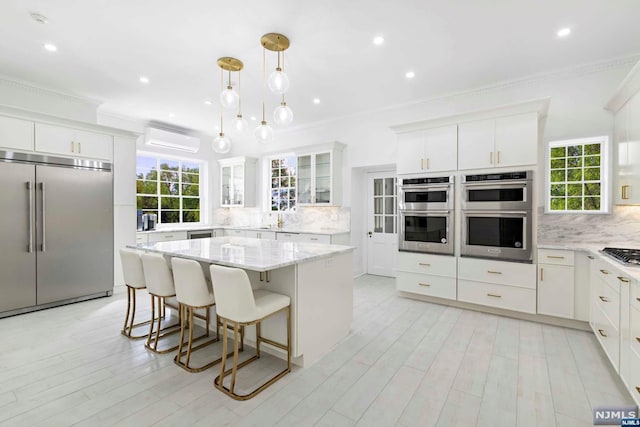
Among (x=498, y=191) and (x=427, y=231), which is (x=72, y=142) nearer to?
(x=427, y=231)

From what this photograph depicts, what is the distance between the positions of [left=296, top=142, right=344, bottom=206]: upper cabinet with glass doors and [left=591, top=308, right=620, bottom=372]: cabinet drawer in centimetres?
378

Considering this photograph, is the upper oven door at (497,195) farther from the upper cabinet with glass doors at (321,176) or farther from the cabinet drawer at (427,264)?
the upper cabinet with glass doors at (321,176)

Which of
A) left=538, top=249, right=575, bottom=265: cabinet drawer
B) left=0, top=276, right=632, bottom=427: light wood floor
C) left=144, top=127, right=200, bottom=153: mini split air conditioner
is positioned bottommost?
left=0, top=276, right=632, bottom=427: light wood floor

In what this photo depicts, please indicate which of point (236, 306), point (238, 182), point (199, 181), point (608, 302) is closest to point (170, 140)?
point (199, 181)

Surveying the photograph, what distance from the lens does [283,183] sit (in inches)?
254

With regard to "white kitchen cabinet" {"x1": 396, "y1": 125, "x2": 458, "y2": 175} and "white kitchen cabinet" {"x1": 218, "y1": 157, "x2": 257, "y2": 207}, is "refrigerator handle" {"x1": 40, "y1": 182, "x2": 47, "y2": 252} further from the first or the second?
"white kitchen cabinet" {"x1": 396, "y1": 125, "x2": 458, "y2": 175}

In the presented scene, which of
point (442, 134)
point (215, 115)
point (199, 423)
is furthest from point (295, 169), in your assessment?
point (199, 423)

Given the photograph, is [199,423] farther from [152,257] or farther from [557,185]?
[557,185]

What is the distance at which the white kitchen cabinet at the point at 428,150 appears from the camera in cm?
390

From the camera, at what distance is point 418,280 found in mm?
4145

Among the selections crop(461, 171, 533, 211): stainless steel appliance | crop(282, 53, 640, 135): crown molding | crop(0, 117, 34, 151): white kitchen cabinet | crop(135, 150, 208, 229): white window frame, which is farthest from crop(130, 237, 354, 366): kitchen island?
crop(135, 150, 208, 229): white window frame

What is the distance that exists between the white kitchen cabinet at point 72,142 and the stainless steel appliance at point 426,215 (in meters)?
4.49

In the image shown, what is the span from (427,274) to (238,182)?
462 cm

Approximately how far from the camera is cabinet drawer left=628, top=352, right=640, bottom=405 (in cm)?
180
